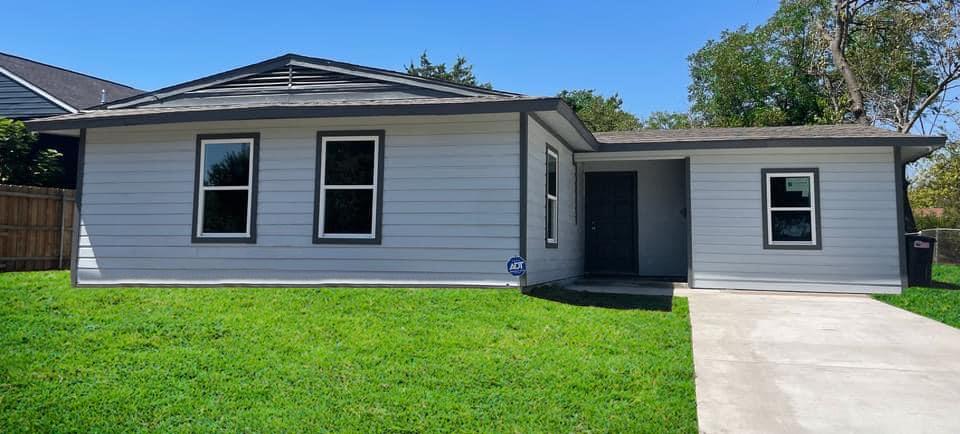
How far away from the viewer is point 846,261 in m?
8.98

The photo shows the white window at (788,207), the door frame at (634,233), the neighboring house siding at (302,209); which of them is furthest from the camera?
the door frame at (634,233)

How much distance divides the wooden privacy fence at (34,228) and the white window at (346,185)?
16.3 ft

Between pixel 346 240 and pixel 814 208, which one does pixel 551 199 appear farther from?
pixel 814 208

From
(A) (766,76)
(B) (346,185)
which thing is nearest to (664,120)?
(A) (766,76)

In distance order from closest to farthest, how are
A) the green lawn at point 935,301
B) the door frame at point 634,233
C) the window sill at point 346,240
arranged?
the green lawn at point 935,301 → the window sill at point 346,240 → the door frame at point 634,233

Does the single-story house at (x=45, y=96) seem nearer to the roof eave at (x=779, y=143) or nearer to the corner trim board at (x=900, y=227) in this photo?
the roof eave at (x=779, y=143)

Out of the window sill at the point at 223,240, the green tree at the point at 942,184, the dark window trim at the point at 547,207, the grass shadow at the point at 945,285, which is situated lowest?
the grass shadow at the point at 945,285

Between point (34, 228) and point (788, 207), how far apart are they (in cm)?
1224

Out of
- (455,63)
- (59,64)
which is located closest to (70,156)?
(59,64)

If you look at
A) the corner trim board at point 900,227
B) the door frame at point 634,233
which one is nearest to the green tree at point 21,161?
the door frame at point 634,233

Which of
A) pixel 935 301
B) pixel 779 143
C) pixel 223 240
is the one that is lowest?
pixel 935 301

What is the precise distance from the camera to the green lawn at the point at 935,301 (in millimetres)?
6936

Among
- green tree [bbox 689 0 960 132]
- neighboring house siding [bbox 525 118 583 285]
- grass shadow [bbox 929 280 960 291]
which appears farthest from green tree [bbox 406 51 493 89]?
grass shadow [bbox 929 280 960 291]

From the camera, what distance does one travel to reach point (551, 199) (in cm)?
883
